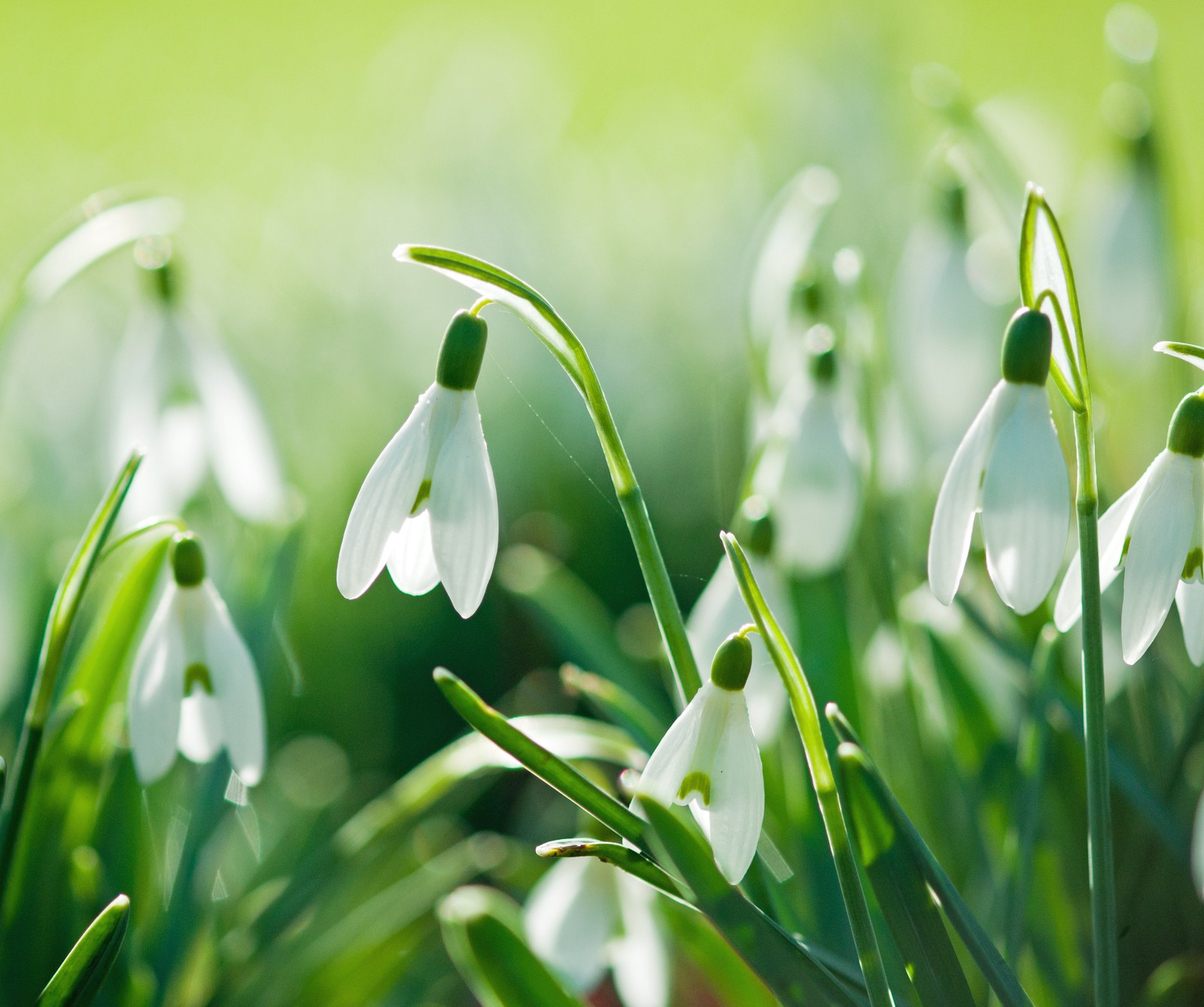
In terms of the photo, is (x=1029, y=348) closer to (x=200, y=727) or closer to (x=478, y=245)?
(x=200, y=727)

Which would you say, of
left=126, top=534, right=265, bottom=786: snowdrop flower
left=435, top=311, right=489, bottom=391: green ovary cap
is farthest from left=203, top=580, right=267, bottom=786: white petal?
left=435, top=311, right=489, bottom=391: green ovary cap

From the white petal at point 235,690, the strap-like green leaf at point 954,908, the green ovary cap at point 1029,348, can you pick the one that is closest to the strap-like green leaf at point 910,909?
the strap-like green leaf at point 954,908

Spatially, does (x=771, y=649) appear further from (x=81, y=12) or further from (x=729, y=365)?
(x=81, y=12)

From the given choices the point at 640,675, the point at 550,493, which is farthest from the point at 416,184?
the point at 640,675

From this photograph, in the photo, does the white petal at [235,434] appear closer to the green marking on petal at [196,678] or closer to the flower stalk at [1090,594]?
the green marking on petal at [196,678]

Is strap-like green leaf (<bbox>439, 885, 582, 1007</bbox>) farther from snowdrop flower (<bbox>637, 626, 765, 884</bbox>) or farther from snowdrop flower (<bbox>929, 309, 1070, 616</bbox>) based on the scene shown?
snowdrop flower (<bbox>929, 309, 1070, 616</bbox>)

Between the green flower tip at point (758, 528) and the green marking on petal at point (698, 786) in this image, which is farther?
the green flower tip at point (758, 528)
